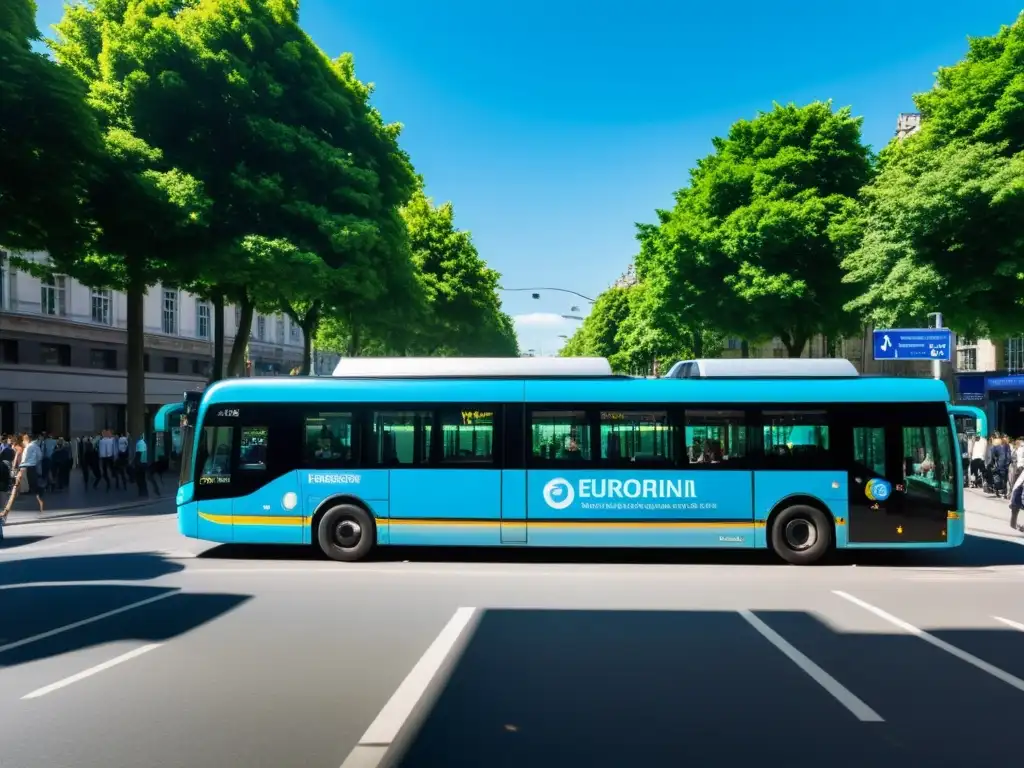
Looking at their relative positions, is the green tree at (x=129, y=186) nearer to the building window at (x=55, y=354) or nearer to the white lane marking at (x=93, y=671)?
the building window at (x=55, y=354)

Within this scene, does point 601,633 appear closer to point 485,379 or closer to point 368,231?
point 485,379

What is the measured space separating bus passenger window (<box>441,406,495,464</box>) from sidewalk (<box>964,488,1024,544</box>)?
962 cm

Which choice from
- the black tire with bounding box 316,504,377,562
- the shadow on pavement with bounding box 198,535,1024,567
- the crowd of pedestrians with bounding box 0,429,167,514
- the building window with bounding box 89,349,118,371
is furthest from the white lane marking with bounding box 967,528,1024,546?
the building window with bounding box 89,349,118,371

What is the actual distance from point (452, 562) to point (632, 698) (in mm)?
6983

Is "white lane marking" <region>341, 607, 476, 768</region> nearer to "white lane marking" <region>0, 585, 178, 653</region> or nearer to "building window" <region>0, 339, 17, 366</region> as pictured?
"white lane marking" <region>0, 585, 178, 653</region>

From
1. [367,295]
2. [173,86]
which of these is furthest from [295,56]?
[367,295]

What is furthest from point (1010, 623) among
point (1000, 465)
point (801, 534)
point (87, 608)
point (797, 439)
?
point (1000, 465)

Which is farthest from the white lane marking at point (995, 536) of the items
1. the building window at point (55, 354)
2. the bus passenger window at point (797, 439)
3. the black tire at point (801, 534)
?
the building window at point (55, 354)

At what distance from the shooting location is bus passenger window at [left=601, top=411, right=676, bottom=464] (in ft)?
42.4

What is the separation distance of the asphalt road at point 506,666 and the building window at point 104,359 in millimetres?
30227

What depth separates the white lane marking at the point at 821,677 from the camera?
5.75 meters

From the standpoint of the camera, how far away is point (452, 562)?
12.8 meters

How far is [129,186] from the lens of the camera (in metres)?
23.0

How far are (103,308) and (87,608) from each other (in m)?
35.0
